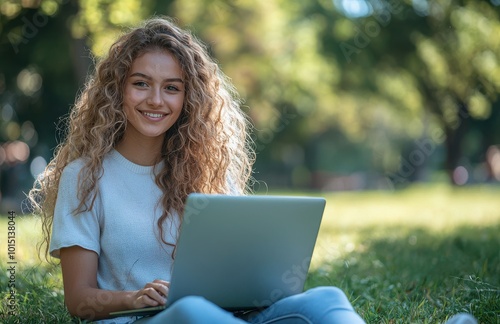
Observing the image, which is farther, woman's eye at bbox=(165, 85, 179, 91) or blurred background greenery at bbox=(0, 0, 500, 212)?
blurred background greenery at bbox=(0, 0, 500, 212)

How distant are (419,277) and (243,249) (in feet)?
8.52

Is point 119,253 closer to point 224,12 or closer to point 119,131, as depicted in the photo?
point 119,131

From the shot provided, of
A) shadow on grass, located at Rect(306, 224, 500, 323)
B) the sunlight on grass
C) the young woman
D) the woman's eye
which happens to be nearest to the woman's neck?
the young woman

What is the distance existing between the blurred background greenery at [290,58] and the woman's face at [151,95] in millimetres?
6370

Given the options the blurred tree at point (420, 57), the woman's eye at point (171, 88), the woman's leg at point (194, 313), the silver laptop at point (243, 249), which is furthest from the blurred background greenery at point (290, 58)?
the woman's leg at point (194, 313)

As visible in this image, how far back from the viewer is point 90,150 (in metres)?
2.86

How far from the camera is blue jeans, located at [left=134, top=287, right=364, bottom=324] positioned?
84.4 inches

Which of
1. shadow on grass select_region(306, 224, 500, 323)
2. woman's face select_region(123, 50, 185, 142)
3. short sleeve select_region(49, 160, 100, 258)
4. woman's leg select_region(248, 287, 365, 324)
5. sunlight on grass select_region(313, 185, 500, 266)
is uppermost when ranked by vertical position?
woman's face select_region(123, 50, 185, 142)

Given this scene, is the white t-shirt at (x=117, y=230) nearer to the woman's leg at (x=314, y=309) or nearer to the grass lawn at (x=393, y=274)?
the woman's leg at (x=314, y=309)

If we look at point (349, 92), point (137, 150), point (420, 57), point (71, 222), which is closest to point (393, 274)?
point (137, 150)

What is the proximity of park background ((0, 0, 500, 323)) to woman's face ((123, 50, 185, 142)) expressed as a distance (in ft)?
3.54

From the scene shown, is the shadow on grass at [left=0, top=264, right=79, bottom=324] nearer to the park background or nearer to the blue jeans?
the park background

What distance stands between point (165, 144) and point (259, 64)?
1727 centimetres

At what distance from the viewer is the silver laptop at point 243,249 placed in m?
2.27
